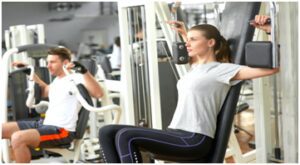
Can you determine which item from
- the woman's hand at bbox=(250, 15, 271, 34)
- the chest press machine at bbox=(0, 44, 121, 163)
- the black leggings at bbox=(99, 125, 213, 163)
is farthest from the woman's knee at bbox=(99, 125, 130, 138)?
the woman's hand at bbox=(250, 15, 271, 34)

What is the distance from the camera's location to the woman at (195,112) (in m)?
2.13

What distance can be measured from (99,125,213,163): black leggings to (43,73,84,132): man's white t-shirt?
0.99m

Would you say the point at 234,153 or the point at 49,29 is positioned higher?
the point at 49,29

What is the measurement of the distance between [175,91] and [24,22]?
9326 mm

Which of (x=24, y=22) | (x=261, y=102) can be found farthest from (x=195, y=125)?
(x=24, y=22)

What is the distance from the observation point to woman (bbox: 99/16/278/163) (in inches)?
84.0

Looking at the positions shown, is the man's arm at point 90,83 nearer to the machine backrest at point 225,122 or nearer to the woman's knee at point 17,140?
the woman's knee at point 17,140

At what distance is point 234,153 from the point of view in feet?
9.01

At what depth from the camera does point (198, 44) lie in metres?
2.27

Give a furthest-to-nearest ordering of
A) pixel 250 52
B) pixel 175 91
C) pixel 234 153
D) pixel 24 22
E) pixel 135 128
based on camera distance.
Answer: pixel 24 22 → pixel 175 91 → pixel 234 153 → pixel 135 128 → pixel 250 52

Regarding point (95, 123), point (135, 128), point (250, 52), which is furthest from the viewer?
point (95, 123)

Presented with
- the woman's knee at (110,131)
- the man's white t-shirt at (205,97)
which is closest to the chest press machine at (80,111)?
the woman's knee at (110,131)

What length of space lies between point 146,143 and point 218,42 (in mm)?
663

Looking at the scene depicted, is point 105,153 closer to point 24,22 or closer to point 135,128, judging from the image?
point 135,128
